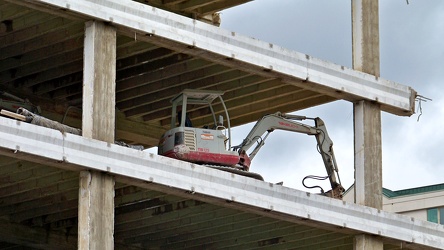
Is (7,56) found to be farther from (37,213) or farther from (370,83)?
(370,83)

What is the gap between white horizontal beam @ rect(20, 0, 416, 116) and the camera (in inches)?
1318

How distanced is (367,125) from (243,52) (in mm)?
3842

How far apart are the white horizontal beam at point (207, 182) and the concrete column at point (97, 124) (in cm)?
32

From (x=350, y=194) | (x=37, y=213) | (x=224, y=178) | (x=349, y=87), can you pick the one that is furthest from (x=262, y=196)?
(x=350, y=194)

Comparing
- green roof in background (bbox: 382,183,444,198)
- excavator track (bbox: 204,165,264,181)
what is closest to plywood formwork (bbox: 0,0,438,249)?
excavator track (bbox: 204,165,264,181)

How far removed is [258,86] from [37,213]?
573 cm

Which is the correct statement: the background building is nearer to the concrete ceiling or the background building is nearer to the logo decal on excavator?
the concrete ceiling

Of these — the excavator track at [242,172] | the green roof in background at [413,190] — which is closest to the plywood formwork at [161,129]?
the excavator track at [242,172]

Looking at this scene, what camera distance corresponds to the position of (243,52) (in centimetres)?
3534

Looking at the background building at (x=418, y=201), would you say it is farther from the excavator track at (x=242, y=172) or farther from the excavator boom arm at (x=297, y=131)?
the excavator track at (x=242, y=172)

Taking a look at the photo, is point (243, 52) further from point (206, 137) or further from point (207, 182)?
point (207, 182)

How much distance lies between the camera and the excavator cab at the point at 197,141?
36250 mm

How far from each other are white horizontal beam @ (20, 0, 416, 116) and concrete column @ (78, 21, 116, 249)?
0.46m

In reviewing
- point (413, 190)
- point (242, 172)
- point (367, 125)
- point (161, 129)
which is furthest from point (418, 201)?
point (242, 172)
